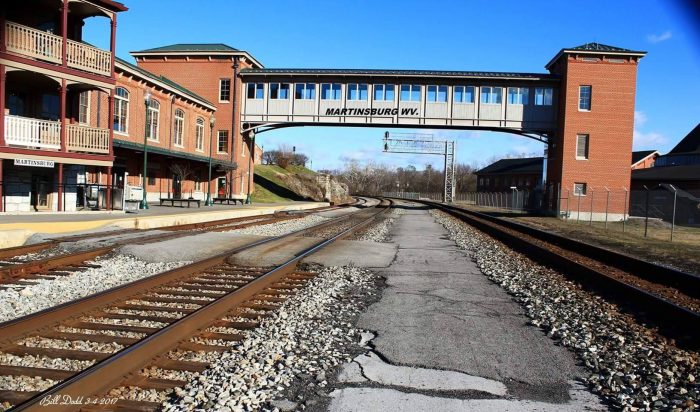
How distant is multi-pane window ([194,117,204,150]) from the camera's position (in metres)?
41.4

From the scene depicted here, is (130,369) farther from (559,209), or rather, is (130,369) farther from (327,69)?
(327,69)

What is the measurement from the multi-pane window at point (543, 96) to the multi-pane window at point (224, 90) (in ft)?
85.7

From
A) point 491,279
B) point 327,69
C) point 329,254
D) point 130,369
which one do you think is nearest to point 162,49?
point 327,69

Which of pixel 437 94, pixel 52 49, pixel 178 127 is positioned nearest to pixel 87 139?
pixel 52 49

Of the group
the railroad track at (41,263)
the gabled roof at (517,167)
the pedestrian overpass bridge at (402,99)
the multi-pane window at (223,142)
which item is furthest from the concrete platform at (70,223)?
the gabled roof at (517,167)

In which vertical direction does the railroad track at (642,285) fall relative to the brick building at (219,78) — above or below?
below

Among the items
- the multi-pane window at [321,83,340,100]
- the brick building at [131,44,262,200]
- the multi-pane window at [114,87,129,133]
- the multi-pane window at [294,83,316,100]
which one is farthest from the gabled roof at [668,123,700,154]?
the multi-pane window at [114,87,129,133]

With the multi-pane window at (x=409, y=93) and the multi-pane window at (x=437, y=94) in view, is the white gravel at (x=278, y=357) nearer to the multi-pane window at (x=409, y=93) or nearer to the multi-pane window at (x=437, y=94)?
the multi-pane window at (x=409, y=93)

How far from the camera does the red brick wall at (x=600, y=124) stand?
135 feet

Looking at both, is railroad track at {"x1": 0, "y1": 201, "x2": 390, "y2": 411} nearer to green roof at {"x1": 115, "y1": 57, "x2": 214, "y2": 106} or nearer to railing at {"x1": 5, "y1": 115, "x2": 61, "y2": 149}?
railing at {"x1": 5, "y1": 115, "x2": 61, "y2": 149}

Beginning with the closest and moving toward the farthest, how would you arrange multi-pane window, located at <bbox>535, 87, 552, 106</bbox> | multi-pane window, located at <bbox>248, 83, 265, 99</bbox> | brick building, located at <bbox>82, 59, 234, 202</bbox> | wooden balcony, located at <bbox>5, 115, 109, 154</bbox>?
wooden balcony, located at <bbox>5, 115, 109, 154</bbox> → brick building, located at <bbox>82, 59, 234, 202</bbox> → multi-pane window, located at <bbox>535, 87, 552, 106</bbox> → multi-pane window, located at <bbox>248, 83, 265, 99</bbox>

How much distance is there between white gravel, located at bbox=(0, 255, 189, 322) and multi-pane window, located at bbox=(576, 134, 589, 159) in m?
38.4

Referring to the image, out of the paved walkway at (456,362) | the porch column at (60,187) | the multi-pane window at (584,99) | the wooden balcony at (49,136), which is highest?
the multi-pane window at (584,99)

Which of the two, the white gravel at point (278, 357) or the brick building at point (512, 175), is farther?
the brick building at point (512, 175)
